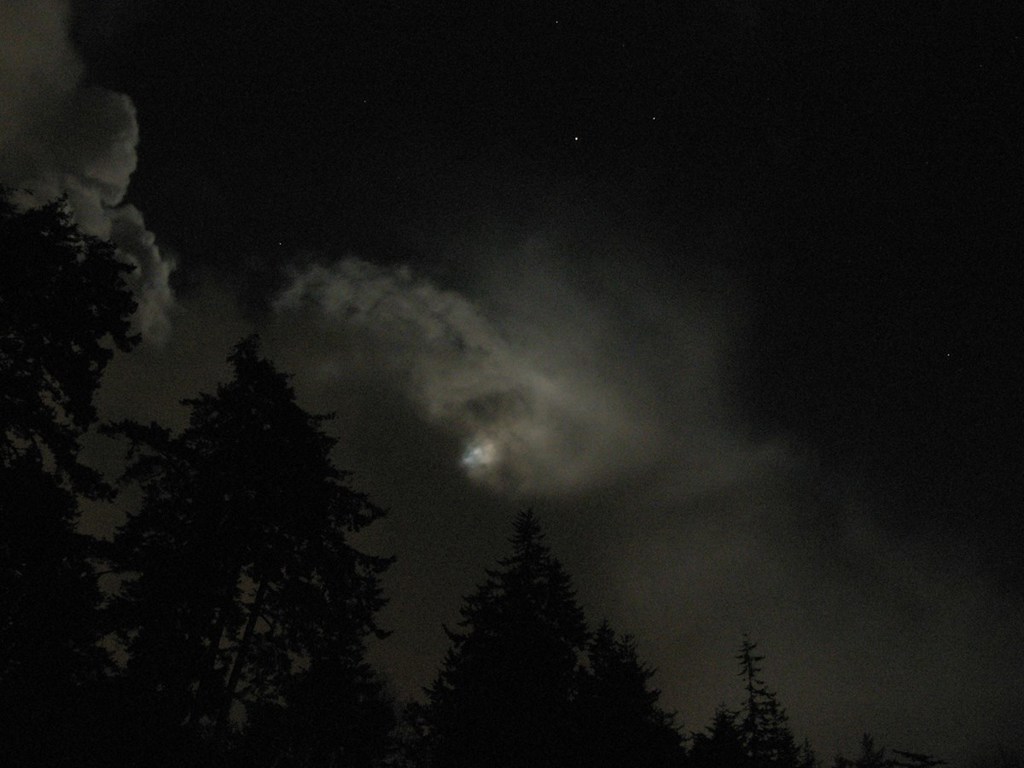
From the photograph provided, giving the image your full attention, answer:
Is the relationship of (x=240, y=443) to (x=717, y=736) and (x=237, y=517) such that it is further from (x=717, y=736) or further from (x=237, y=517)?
(x=717, y=736)

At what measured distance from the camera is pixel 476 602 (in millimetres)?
26625

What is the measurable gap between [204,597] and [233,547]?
4.46 feet

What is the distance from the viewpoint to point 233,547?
56.3 feet

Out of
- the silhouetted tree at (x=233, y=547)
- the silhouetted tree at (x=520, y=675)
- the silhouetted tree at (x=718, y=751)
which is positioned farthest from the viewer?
the silhouetted tree at (x=718, y=751)

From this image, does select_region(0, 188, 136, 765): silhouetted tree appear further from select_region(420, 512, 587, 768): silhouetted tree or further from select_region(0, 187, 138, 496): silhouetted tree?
select_region(420, 512, 587, 768): silhouetted tree

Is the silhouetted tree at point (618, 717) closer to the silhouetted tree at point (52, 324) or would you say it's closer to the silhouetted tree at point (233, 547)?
the silhouetted tree at point (233, 547)

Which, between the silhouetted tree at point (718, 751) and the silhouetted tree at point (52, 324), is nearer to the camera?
the silhouetted tree at point (52, 324)

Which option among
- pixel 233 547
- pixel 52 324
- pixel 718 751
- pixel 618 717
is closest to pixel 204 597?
pixel 233 547

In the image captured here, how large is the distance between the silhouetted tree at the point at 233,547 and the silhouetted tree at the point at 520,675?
4.70 metres

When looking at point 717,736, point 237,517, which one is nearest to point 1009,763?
point 717,736

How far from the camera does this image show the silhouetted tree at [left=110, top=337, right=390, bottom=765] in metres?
16.4

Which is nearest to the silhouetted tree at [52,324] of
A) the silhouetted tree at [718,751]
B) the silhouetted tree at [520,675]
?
the silhouetted tree at [520,675]

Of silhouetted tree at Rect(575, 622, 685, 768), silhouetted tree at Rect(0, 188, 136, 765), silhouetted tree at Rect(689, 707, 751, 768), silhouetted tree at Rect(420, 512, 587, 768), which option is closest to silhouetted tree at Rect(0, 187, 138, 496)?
silhouetted tree at Rect(0, 188, 136, 765)

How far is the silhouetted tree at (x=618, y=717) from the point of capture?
2452cm
